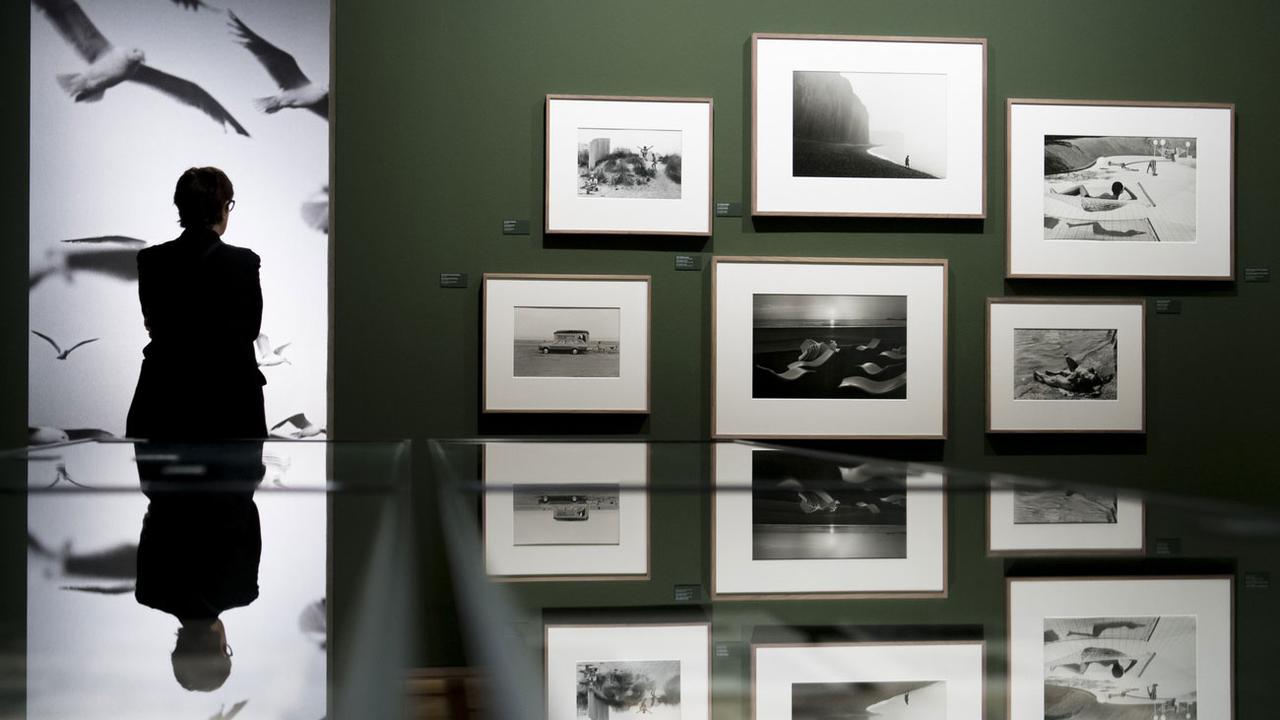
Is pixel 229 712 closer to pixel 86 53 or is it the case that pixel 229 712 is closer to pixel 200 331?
pixel 200 331

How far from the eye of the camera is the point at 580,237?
5.21m

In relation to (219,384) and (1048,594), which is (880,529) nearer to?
(1048,594)

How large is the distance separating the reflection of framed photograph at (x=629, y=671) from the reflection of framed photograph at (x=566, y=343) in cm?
462

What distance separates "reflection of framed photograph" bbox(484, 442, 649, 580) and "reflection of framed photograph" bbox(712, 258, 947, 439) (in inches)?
136

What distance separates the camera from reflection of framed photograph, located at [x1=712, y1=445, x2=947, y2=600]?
67 cm

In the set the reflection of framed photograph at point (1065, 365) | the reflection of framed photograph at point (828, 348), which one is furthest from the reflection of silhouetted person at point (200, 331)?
the reflection of framed photograph at point (1065, 365)

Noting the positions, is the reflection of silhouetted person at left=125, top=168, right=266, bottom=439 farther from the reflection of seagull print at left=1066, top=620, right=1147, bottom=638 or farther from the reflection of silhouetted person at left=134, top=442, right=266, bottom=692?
the reflection of seagull print at left=1066, top=620, right=1147, bottom=638

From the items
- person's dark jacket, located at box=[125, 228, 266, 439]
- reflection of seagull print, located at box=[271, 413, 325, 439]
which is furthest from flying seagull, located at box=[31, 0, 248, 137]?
reflection of seagull print, located at box=[271, 413, 325, 439]

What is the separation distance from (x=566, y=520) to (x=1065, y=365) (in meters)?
4.99

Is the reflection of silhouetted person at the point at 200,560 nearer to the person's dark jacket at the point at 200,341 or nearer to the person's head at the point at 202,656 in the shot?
the person's head at the point at 202,656

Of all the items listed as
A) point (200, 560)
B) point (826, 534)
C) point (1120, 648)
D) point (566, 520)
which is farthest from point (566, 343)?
point (1120, 648)

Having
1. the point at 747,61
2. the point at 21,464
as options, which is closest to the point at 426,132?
the point at 747,61

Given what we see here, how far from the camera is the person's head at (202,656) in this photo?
0.43 m

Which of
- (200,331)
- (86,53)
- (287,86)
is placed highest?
(86,53)
